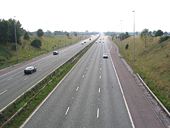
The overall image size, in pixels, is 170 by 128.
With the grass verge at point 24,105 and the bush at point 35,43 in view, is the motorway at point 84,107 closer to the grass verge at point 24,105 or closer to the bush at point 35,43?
the grass verge at point 24,105

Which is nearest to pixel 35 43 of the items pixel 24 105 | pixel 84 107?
pixel 24 105

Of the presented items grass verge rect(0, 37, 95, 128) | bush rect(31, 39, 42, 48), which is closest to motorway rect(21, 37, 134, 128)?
grass verge rect(0, 37, 95, 128)

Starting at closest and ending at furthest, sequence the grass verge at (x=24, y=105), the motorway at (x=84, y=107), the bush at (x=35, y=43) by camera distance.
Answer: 1. the motorway at (x=84, y=107)
2. the grass verge at (x=24, y=105)
3. the bush at (x=35, y=43)

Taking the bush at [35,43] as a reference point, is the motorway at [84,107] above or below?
below

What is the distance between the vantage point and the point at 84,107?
93.8 feet

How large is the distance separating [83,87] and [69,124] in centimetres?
1522

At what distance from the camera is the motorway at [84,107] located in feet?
78.1

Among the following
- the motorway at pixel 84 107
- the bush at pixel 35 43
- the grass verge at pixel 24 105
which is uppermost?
the bush at pixel 35 43

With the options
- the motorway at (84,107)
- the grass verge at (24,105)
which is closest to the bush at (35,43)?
the motorway at (84,107)

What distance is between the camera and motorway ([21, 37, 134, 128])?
23797 millimetres

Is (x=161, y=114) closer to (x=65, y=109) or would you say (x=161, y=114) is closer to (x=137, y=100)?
(x=137, y=100)

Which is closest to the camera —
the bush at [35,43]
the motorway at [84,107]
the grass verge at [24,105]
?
the motorway at [84,107]

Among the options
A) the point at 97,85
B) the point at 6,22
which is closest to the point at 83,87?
the point at 97,85

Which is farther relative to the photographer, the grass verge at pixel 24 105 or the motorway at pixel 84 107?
the grass verge at pixel 24 105
